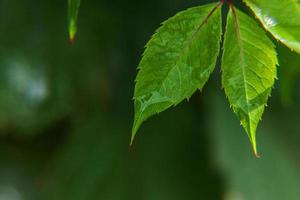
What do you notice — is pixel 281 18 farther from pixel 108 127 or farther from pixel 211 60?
pixel 108 127

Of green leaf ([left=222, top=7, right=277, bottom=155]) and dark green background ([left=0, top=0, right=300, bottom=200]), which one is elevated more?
green leaf ([left=222, top=7, right=277, bottom=155])

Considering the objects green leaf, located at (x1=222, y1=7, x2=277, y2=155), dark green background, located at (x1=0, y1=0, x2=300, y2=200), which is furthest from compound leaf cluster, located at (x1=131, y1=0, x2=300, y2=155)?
dark green background, located at (x1=0, y1=0, x2=300, y2=200)

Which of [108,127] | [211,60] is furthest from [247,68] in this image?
[108,127]

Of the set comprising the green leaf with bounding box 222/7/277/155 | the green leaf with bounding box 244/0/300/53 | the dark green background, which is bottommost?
the dark green background

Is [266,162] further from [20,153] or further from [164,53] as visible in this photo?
[164,53]

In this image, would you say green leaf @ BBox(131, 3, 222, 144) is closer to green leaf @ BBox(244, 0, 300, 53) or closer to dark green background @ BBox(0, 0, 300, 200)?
green leaf @ BBox(244, 0, 300, 53)

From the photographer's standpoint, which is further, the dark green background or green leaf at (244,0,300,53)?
the dark green background
